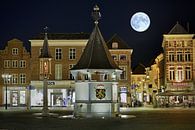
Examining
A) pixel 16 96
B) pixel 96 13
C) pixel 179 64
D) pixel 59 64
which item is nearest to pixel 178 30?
pixel 179 64

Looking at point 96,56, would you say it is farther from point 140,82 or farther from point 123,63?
point 140,82

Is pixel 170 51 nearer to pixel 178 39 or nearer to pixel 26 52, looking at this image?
pixel 178 39

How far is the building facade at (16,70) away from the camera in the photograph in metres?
80.2

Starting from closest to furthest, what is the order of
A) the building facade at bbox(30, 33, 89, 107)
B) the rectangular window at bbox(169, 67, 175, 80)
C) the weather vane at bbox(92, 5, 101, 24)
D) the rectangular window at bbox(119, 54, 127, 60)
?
the weather vane at bbox(92, 5, 101, 24), the building facade at bbox(30, 33, 89, 107), the rectangular window at bbox(169, 67, 175, 80), the rectangular window at bbox(119, 54, 127, 60)

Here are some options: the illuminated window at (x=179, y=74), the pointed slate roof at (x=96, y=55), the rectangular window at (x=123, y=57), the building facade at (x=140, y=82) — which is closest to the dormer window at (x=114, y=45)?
the rectangular window at (x=123, y=57)

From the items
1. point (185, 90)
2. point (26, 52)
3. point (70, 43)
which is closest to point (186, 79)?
point (185, 90)

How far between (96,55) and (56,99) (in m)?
39.0

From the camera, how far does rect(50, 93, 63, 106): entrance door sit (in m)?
78.1

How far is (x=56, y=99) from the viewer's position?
78.6m

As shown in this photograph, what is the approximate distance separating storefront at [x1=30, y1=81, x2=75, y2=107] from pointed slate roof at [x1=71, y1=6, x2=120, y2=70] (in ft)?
123

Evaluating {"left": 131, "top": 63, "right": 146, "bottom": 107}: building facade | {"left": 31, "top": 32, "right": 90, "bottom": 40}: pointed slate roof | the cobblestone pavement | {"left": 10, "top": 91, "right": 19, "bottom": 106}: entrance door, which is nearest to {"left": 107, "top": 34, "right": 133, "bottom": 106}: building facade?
{"left": 31, "top": 32, "right": 90, "bottom": 40}: pointed slate roof

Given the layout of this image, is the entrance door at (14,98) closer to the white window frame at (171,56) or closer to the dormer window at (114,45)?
the dormer window at (114,45)

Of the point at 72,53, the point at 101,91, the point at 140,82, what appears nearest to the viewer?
the point at 101,91

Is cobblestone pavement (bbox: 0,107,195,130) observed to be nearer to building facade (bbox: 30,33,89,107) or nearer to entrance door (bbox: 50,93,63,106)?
entrance door (bbox: 50,93,63,106)
